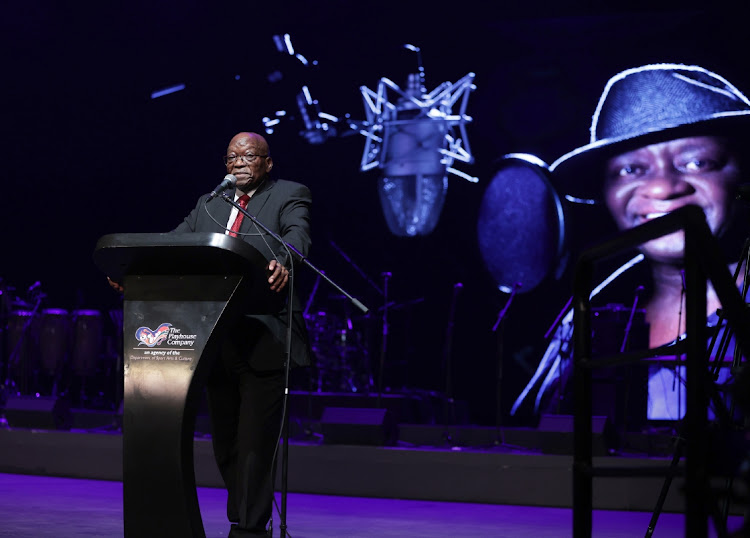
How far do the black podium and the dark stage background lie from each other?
5347 millimetres

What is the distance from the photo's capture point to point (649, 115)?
7.88m

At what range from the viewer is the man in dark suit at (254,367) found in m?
3.19

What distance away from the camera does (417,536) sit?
4.11 meters

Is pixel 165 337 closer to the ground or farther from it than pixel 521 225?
closer to the ground

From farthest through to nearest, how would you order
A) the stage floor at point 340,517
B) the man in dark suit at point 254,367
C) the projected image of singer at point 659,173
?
the projected image of singer at point 659,173
the stage floor at point 340,517
the man in dark suit at point 254,367

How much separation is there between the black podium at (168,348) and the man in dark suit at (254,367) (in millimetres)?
259

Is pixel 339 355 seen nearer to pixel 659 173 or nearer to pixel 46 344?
pixel 46 344

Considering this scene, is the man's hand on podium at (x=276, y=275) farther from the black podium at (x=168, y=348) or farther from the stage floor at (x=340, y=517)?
the stage floor at (x=340, y=517)

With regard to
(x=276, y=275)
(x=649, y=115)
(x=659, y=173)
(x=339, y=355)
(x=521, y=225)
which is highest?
(x=649, y=115)

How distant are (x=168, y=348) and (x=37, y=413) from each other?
14.0 feet

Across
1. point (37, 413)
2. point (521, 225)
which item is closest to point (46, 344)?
point (37, 413)

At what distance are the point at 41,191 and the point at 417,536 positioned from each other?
259 inches

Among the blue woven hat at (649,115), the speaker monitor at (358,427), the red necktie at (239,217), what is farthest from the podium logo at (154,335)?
the blue woven hat at (649,115)

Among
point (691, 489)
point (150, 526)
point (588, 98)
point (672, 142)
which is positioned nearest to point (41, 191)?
point (588, 98)
